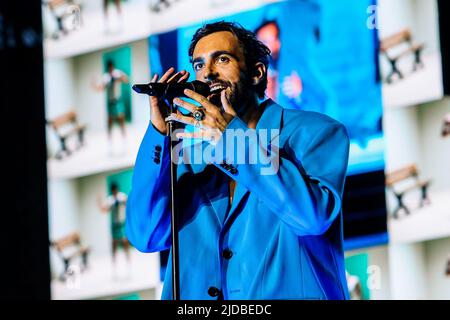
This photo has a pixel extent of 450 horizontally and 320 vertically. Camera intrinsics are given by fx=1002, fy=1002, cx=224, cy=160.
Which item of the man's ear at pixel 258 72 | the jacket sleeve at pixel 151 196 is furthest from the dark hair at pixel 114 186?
the man's ear at pixel 258 72

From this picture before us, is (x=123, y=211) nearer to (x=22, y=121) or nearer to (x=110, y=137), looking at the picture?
(x=110, y=137)

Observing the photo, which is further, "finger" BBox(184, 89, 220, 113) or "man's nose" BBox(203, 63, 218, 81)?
"man's nose" BBox(203, 63, 218, 81)

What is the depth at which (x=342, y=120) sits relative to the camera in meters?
3.38

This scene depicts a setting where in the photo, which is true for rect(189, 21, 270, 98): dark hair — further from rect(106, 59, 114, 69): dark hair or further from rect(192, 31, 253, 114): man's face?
rect(106, 59, 114, 69): dark hair

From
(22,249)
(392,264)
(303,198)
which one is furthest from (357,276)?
(22,249)

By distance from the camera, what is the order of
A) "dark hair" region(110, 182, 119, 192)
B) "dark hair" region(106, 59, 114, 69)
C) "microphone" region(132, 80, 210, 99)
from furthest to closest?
"dark hair" region(106, 59, 114, 69)
"dark hair" region(110, 182, 119, 192)
"microphone" region(132, 80, 210, 99)

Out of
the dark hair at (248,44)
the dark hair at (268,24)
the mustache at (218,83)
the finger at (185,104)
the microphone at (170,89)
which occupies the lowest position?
the finger at (185,104)

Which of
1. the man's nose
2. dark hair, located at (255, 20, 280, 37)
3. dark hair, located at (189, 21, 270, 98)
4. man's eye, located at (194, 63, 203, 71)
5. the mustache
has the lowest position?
the mustache

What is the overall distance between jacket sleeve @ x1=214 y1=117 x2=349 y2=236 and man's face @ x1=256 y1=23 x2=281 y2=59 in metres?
0.40

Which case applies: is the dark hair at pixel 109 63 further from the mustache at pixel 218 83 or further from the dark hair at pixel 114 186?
the mustache at pixel 218 83

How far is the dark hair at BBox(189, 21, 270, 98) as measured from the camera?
3441mm

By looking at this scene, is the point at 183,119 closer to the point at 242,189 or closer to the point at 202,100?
the point at 202,100

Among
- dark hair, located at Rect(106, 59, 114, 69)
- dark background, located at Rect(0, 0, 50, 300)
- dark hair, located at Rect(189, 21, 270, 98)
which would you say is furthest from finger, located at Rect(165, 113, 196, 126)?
dark background, located at Rect(0, 0, 50, 300)

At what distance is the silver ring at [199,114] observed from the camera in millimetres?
3068
